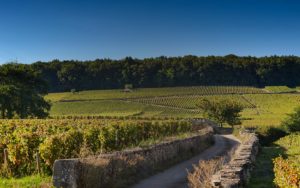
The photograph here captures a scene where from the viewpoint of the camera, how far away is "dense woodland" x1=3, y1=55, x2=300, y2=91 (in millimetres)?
177250

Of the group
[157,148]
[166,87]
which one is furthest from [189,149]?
[166,87]

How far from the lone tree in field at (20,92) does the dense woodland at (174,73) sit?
300 ft

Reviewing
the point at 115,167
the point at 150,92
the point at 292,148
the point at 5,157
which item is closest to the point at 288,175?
the point at 115,167

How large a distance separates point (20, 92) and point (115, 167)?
60.3 m

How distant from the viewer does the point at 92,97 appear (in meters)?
149

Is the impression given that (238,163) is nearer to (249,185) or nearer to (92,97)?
(249,185)

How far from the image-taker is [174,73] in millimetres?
180750

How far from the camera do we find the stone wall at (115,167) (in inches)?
588

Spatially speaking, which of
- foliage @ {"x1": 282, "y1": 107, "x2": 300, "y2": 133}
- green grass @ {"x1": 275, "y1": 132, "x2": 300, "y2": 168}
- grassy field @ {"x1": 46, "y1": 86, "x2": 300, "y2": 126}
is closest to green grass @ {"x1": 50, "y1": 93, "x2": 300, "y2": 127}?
grassy field @ {"x1": 46, "y1": 86, "x2": 300, "y2": 126}

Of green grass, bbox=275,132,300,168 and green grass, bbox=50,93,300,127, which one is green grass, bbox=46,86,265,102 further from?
green grass, bbox=275,132,300,168

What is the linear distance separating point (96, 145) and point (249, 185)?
1088 centimetres

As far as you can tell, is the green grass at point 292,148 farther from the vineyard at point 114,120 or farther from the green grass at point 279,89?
the green grass at point 279,89

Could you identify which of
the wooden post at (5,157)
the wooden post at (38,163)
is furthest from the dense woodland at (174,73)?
the wooden post at (38,163)

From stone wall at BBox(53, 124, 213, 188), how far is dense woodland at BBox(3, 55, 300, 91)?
490ft
